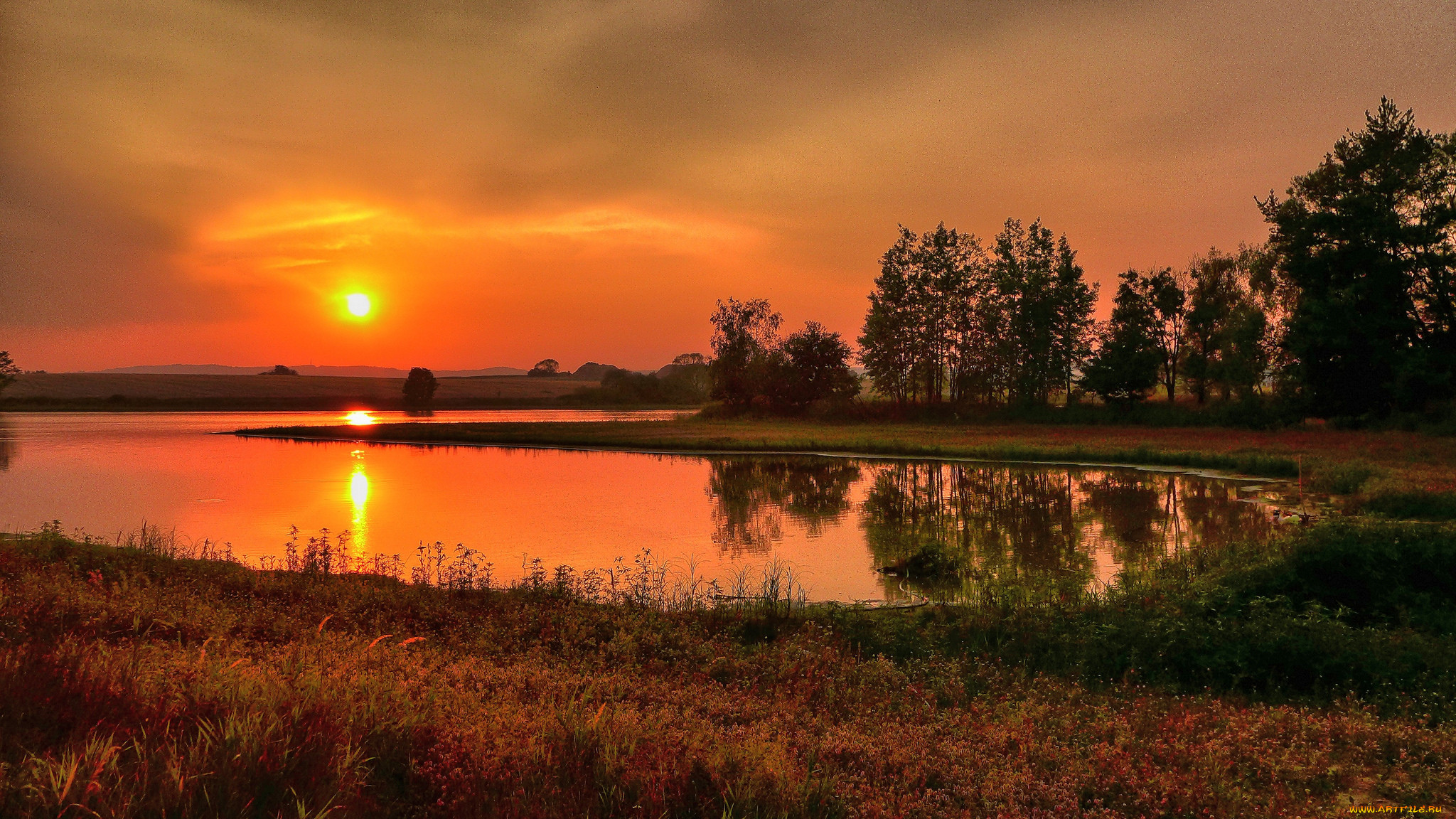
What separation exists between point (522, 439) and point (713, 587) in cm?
4300

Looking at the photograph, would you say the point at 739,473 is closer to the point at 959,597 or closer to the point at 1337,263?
the point at 959,597

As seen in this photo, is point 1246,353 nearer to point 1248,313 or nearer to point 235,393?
point 1248,313

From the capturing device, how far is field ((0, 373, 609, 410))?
132 meters

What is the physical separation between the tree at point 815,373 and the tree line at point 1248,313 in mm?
6057

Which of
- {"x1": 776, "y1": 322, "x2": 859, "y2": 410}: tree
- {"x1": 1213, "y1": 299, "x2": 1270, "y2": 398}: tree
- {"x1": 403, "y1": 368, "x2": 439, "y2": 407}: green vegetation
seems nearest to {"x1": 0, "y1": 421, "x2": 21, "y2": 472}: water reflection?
{"x1": 776, "y1": 322, "x2": 859, "y2": 410}: tree

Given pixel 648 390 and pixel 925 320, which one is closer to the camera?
pixel 925 320

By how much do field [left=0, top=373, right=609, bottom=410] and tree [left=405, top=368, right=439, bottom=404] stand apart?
7.98 feet

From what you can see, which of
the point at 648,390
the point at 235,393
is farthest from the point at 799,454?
the point at 235,393

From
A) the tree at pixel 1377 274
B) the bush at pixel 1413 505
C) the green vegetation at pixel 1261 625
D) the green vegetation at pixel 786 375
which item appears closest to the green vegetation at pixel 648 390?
the green vegetation at pixel 786 375

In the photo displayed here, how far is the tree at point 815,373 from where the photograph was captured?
8669 centimetres

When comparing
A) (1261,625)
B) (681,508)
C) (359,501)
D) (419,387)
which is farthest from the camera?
(419,387)

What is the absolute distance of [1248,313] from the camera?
64625 mm

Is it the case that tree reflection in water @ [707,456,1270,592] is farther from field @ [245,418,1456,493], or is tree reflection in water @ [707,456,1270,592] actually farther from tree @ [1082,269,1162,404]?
tree @ [1082,269,1162,404]

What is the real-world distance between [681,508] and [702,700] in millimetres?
18380
